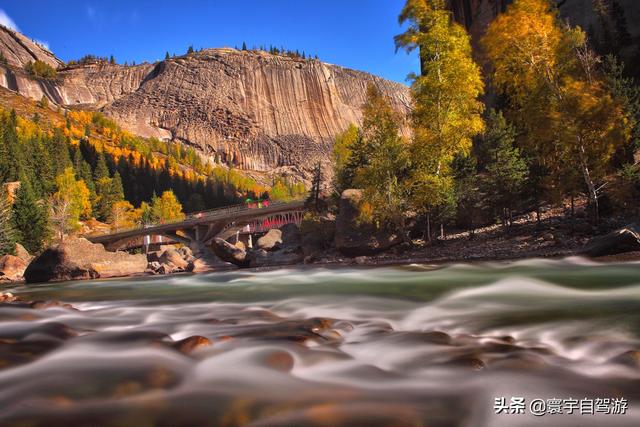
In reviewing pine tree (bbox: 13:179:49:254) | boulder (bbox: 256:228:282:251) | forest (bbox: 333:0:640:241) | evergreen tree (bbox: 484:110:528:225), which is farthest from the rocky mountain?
forest (bbox: 333:0:640:241)

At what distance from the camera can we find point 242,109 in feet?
569

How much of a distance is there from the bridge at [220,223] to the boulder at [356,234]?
84.2 ft

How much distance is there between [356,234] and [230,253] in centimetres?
1314

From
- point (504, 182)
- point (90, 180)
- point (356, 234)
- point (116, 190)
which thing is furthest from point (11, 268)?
point (116, 190)

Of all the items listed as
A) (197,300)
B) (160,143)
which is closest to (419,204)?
(197,300)

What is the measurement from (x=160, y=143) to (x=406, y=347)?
171 metres

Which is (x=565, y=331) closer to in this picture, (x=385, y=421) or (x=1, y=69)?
(x=385, y=421)

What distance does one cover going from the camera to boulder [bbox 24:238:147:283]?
76.9 ft

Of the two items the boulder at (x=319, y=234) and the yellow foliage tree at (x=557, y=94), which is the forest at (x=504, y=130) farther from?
the boulder at (x=319, y=234)

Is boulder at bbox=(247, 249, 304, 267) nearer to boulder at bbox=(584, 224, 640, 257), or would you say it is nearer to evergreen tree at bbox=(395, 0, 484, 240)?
evergreen tree at bbox=(395, 0, 484, 240)

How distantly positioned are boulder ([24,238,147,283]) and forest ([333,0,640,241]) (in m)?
15.3

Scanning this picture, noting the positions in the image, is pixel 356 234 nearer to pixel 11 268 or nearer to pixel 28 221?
pixel 11 268

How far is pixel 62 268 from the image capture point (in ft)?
77.8

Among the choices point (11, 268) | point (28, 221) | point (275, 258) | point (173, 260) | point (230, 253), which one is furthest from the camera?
point (28, 221)
